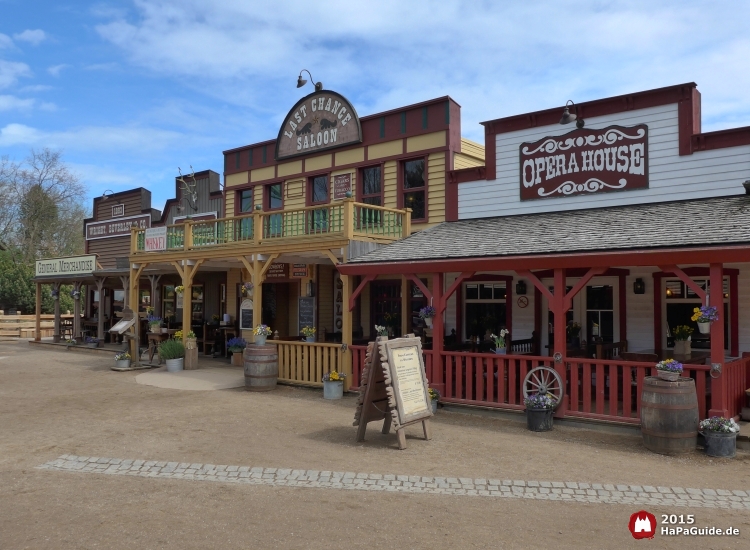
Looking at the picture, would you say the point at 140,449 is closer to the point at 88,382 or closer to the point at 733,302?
the point at 88,382

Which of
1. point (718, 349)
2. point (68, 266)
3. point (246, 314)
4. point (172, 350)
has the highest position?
point (68, 266)

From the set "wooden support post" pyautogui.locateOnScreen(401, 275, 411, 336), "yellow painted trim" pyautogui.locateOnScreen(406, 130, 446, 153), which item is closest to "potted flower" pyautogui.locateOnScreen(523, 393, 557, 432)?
"wooden support post" pyautogui.locateOnScreen(401, 275, 411, 336)

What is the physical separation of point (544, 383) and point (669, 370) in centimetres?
189

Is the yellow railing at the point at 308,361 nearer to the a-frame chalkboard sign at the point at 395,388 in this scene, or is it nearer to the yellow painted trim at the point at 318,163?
the a-frame chalkboard sign at the point at 395,388

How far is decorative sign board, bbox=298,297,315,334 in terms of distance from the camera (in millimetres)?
15758

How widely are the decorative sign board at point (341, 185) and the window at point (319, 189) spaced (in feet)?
1.42

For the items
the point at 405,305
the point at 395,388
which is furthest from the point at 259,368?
the point at 395,388

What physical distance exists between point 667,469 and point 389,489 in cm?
312

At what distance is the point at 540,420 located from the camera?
8602mm

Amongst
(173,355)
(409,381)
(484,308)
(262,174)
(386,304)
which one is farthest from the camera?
(262,174)

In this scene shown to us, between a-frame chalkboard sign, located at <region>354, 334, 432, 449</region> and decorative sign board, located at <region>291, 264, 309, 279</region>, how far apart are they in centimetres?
793

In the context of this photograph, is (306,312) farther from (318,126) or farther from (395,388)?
(395,388)

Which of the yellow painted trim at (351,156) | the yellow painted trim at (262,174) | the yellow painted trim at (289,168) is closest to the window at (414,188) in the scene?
the yellow painted trim at (351,156)

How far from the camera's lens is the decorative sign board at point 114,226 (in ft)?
74.8
